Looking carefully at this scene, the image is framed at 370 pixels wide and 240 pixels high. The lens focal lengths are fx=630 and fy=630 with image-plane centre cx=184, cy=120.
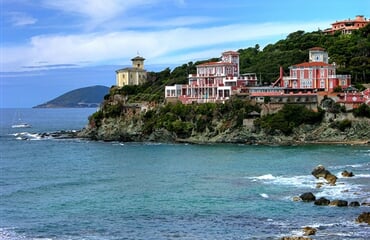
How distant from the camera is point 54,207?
35719 millimetres

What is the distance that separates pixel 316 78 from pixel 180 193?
45.1 meters

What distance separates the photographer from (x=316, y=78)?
80.3 m

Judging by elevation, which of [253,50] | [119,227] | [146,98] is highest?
[253,50]

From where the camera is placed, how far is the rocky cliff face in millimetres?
70625

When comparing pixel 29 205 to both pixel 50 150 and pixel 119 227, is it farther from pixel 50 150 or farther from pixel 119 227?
pixel 50 150

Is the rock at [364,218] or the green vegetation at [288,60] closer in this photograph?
the rock at [364,218]

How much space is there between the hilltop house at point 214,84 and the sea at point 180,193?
19302 mm

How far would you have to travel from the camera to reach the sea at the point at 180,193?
29672 mm

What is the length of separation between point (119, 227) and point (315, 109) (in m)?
49.2

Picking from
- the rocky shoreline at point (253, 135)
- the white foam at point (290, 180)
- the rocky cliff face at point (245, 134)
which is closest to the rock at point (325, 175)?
the white foam at point (290, 180)

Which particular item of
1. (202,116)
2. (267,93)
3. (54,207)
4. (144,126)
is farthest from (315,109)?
(54,207)

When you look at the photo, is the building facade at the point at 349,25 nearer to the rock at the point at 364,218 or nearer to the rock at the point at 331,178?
the rock at the point at 331,178

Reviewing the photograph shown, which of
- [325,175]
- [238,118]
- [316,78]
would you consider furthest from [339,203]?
[316,78]

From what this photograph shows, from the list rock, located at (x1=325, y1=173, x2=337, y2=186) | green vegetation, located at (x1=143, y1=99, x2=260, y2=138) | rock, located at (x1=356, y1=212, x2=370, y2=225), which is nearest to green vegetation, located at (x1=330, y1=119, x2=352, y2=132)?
green vegetation, located at (x1=143, y1=99, x2=260, y2=138)
